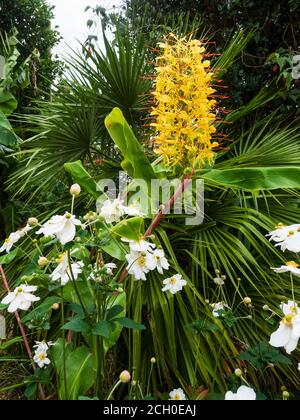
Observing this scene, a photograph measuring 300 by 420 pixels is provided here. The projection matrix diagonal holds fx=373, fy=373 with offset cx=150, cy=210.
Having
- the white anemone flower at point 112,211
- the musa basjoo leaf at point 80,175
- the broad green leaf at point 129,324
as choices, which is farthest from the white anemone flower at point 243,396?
the musa basjoo leaf at point 80,175

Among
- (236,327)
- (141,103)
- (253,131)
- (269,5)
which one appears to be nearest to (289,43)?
(269,5)

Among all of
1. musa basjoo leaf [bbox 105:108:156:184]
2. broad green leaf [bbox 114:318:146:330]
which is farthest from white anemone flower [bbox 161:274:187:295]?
musa basjoo leaf [bbox 105:108:156:184]

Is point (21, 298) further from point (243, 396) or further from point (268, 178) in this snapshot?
point (268, 178)

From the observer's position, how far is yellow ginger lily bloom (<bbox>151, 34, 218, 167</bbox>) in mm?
1088

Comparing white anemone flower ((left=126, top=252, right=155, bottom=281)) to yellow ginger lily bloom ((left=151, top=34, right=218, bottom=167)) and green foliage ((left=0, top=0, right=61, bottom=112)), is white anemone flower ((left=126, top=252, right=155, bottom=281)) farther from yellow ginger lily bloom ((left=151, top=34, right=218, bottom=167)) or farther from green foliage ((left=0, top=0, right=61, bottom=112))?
green foliage ((left=0, top=0, right=61, bottom=112))

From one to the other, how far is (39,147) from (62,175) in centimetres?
18

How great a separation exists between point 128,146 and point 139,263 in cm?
37

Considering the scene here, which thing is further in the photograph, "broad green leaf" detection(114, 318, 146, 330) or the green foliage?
the green foliage

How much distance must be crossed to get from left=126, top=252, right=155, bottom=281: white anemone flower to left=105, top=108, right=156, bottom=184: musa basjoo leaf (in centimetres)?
32

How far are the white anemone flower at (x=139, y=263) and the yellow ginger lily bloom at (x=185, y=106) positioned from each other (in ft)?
1.30

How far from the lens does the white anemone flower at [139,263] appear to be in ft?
2.76

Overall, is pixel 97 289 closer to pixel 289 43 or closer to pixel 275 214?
pixel 275 214

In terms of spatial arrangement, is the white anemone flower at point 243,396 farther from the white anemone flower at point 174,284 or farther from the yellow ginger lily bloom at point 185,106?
the yellow ginger lily bloom at point 185,106

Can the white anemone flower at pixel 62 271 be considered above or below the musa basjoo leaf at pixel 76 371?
above
